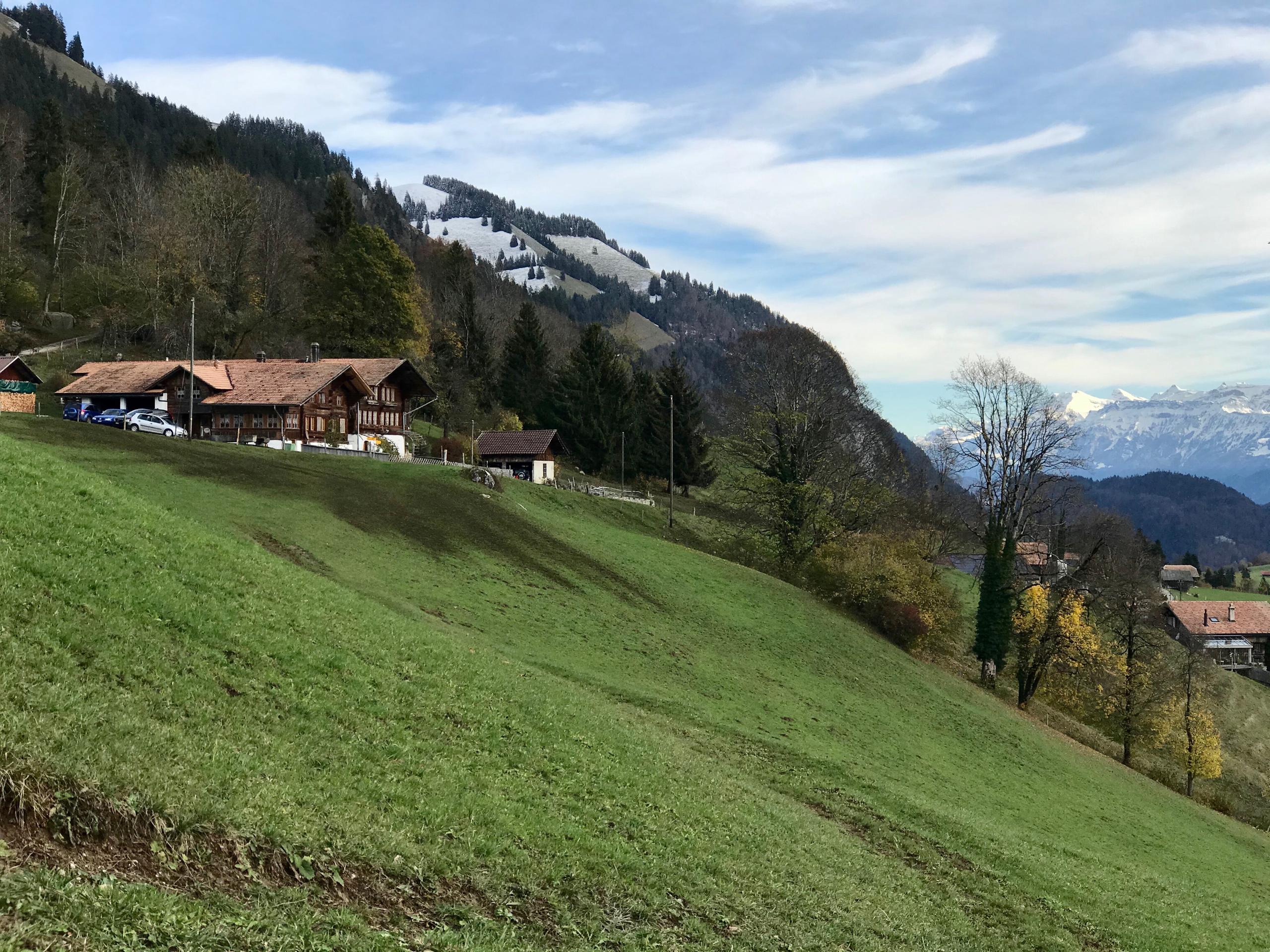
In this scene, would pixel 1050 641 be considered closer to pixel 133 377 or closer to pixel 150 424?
pixel 150 424

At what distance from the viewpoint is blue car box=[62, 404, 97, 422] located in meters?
71.8

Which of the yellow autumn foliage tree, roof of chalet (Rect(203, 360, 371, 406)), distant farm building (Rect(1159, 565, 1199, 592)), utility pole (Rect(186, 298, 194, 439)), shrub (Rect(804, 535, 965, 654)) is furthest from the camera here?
distant farm building (Rect(1159, 565, 1199, 592))

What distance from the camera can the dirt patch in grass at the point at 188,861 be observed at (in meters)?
8.14

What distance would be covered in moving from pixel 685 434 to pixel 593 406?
12206mm

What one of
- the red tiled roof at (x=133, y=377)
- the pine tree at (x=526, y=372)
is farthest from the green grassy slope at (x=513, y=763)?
the pine tree at (x=526, y=372)

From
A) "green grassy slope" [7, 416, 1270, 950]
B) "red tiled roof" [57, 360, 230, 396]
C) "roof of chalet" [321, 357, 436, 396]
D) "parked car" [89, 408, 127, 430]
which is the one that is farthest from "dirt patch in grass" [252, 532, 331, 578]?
"roof of chalet" [321, 357, 436, 396]

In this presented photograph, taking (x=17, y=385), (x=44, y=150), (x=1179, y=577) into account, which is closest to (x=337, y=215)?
(x=44, y=150)

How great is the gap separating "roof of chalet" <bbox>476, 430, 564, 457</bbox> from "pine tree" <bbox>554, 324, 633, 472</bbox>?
1292 centimetres

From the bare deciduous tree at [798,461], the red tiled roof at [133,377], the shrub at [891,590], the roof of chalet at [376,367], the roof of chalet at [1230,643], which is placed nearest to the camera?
the shrub at [891,590]

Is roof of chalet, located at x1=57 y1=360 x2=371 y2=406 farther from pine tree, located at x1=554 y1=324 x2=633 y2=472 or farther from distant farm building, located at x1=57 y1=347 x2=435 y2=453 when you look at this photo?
pine tree, located at x1=554 y1=324 x2=633 y2=472

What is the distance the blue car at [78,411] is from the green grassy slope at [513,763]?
4309 cm

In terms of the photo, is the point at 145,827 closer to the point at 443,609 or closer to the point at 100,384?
the point at 443,609

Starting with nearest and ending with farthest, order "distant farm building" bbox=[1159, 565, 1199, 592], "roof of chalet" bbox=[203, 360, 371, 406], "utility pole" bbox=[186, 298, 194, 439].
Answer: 1. "utility pole" bbox=[186, 298, 194, 439]
2. "roof of chalet" bbox=[203, 360, 371, 406]
3. "distant farm building" bbox=[1159, 565, 1199, 592]

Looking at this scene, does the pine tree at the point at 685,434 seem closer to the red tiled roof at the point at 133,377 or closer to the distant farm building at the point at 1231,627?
the red tiled roof at the point at 133,377
